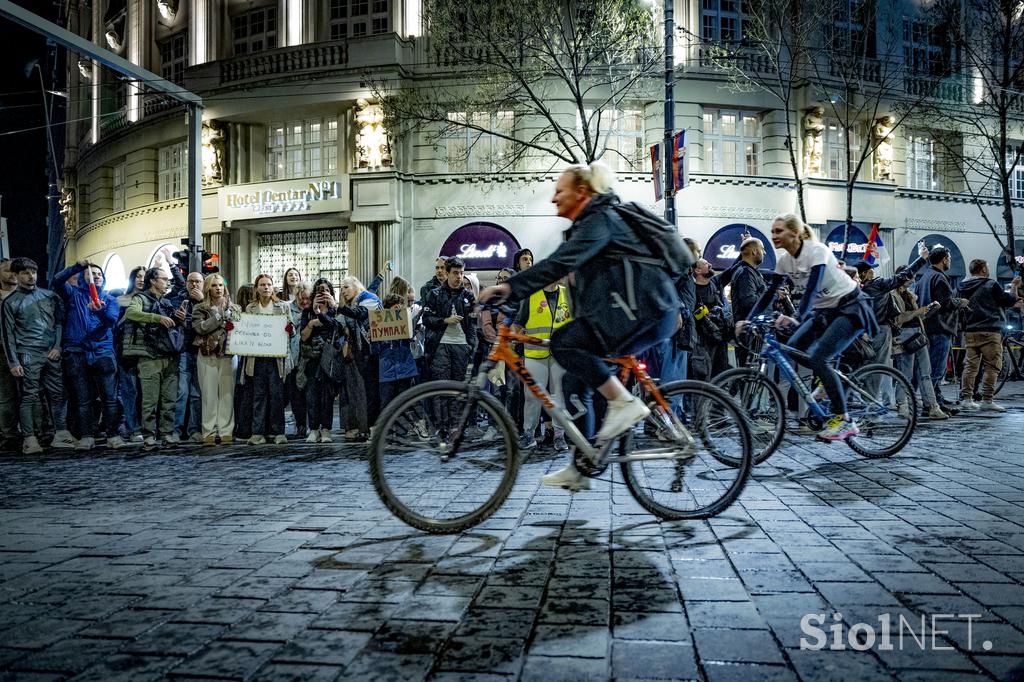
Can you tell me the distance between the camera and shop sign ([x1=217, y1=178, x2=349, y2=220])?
2377 centimetres

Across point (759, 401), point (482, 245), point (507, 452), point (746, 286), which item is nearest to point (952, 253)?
point (482, 245)

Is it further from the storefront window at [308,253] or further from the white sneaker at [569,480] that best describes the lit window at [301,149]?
the white sneaker at [569,480]

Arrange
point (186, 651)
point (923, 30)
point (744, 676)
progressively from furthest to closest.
→ point (923, 30) < point (186, 651) < point (744, 676)

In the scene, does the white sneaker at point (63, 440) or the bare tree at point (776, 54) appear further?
the bare tree at point (776, 54)

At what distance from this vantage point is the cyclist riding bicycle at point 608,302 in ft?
13.6

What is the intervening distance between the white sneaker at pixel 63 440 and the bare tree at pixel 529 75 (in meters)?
13.1

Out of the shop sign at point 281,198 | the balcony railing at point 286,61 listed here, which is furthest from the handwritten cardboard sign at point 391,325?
the balcony railing at point 286,61

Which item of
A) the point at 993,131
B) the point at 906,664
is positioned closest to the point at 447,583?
the point at 906,664

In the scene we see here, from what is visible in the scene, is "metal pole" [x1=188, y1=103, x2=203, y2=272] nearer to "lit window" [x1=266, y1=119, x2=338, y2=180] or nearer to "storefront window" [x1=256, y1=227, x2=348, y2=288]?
"lit window" [x1=266, y1=119, x2=338, y2=180]

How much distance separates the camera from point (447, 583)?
10.8 feet

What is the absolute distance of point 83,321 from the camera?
9312 mm

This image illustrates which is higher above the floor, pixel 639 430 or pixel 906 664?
pixel 639 430

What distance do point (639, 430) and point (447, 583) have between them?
1.60 meters

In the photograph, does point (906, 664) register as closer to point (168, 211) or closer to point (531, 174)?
point (531, 174)
